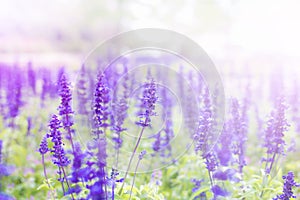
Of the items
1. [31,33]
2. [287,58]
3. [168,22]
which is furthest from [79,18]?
[287,58]

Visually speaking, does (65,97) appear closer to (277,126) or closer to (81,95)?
(277,126)

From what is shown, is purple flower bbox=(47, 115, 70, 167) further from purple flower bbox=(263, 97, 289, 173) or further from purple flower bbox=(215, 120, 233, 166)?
purple flower bbox=(263, 97, 289, 173)

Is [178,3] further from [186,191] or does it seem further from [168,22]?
[186,191]

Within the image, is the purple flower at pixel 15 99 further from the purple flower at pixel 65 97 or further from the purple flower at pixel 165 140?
the purple flower at pixel 65 97

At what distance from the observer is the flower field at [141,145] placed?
209 cm

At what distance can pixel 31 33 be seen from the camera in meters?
19.6

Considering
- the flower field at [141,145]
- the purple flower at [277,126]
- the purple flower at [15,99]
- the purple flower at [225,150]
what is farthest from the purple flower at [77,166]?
the purple flower at [15,99]

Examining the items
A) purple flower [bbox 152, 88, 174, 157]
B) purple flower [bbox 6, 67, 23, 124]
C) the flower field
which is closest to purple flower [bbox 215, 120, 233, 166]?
the flower field

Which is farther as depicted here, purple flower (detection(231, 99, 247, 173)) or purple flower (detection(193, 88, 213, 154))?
purple flower (detection(231, 99, 247, 173))

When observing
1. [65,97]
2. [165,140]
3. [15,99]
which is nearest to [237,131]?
[165,140]

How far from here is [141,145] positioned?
3904 millimetres

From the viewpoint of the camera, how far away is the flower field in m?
2.09

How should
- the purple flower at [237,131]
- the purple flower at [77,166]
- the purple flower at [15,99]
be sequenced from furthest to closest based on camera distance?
the purple flower at [15,99], the purple flower at [237,131], the purple flower at [77,166]

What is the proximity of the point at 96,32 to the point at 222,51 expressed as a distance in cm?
606
